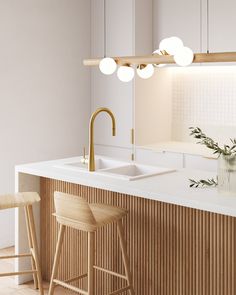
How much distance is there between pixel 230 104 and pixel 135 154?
110cm

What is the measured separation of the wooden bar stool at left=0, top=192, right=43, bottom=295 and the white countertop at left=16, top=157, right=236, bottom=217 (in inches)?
8.5

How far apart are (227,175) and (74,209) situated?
96cm

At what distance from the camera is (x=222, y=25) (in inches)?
201

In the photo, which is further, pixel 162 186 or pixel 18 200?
pixel 18 200

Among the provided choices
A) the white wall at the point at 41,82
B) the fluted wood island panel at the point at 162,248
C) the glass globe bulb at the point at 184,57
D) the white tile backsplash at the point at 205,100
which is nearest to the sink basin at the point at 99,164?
the fluted wood island panel at the point at 162,248

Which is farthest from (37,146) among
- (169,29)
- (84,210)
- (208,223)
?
(208,223)

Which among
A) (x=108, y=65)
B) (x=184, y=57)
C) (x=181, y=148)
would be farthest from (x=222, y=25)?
(x=184, y=57)

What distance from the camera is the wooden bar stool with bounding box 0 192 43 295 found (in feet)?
12.7

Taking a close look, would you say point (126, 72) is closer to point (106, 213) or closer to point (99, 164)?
point (99, 164)

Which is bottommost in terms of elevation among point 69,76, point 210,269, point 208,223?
point 210,269

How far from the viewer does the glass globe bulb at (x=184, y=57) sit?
3426 millimetres

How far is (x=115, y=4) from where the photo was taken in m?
5.87

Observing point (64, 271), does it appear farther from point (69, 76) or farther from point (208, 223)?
point (69, 76)

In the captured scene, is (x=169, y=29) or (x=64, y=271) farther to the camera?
(x=169, y=29)
